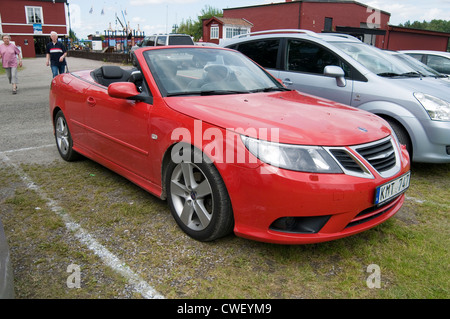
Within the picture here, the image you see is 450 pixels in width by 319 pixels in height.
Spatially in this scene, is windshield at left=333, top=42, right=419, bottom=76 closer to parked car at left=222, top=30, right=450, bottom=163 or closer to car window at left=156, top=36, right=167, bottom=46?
parked car at left=222, top=30, right=450, bottom=163

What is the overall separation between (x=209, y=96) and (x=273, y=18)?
137ft

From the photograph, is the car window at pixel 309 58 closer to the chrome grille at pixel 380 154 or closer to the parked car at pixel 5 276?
the chrome grille at pixel 380 154

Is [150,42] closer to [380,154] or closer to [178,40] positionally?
[178,40]

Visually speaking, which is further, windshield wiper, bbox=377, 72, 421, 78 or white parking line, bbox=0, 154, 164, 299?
windshield wiper, bbox=377, 72, 421, 78

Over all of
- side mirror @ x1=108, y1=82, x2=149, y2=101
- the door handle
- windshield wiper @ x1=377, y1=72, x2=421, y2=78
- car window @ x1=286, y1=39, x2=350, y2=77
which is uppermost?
car window @ x1=286, y1=39, x2=350, y2=77

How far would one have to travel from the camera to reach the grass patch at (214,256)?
7.86ft

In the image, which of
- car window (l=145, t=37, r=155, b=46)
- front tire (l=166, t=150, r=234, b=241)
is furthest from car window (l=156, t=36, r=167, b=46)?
front tire (l=166, t=150, r=234, b=241)

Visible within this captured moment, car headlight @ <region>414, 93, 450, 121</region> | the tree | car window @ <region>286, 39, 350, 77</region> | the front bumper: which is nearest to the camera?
the front bumper

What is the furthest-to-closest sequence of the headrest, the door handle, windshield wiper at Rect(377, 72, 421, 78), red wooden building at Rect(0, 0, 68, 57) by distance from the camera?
red wooden building at Rect(0, 0, 68, 57)
windshield wiper at Rect(377, 72, 421, 78)
the headrest
the door handle

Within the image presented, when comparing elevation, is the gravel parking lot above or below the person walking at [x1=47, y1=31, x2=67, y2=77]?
below

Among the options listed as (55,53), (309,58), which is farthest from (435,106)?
(55,53)

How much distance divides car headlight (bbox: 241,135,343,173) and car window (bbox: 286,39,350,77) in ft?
9.88

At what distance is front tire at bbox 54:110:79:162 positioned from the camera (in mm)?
4773

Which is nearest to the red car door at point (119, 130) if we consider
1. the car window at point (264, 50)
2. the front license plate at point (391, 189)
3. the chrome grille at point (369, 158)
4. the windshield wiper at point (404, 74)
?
the chrome grille at point (369, 158)
